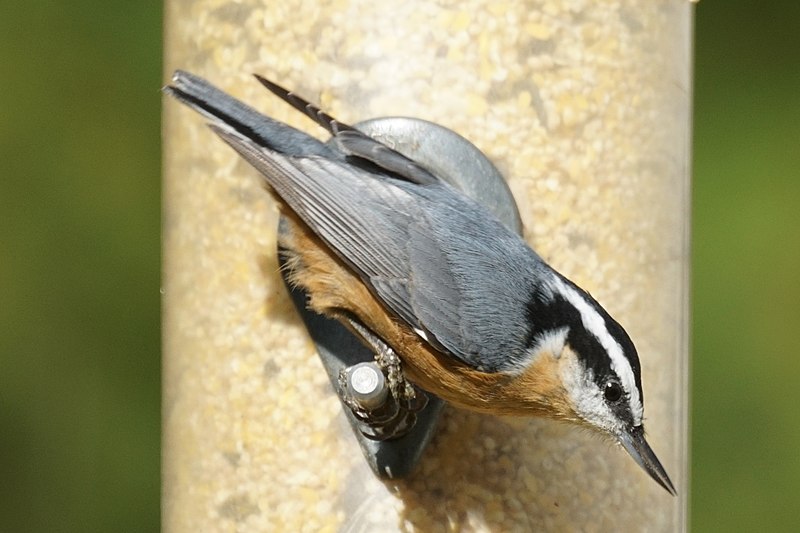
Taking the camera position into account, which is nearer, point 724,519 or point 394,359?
point 394,359

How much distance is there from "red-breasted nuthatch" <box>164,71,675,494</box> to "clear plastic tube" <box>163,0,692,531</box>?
0.14 metres

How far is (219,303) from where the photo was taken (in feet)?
11.4

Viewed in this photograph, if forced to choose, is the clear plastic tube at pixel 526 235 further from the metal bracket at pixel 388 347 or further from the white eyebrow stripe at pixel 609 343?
the white eyebrow stripe at pixel 609 343

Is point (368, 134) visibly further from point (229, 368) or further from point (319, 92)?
point (229, 368)

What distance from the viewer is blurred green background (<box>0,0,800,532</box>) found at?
4742 millimetres

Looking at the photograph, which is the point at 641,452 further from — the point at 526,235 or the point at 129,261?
the point at 129,261

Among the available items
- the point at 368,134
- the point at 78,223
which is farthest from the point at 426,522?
the point at 78,223

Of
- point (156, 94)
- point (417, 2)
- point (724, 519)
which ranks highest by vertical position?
point (417, 2)

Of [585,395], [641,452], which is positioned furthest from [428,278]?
[641,452]

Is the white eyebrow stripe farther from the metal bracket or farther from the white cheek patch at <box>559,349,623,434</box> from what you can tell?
the metal bracket

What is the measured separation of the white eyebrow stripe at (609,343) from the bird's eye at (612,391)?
18 mm

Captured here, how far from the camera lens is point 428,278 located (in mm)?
3309

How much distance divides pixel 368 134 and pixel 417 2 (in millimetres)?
314

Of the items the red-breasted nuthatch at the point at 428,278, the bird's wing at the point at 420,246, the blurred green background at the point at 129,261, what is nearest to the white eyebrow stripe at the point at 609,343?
the red-breasted nuthatch at the point at 428,278
